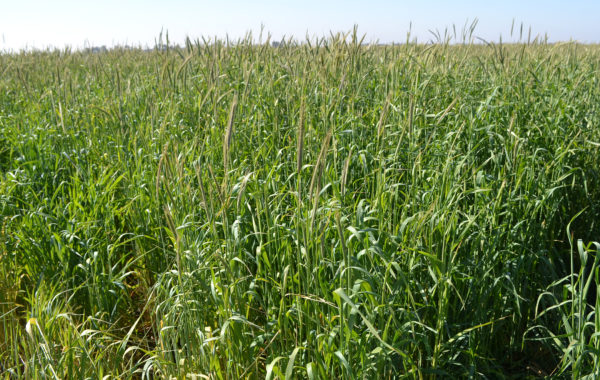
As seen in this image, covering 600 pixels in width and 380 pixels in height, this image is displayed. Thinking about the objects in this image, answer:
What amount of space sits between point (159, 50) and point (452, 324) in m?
3.11

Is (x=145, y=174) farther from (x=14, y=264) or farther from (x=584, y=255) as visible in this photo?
(x=584, y=255)

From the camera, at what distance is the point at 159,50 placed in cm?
391

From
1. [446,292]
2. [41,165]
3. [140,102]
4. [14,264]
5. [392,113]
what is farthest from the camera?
[140,102]

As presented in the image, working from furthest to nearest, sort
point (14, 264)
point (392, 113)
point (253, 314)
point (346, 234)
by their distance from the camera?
point (392, 113)
point (14, 264)
point (253, 314)
point (346, 234)

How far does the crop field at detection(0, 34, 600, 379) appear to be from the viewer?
1551mm

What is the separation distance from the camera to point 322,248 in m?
1.27

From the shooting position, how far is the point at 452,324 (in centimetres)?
168

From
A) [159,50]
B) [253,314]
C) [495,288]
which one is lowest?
[253,314]

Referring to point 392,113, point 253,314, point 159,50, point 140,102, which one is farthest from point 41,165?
point 392,113

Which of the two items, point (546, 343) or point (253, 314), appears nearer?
point (546, 343)

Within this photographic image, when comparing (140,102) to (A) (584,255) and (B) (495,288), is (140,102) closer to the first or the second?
(B) (495,288)

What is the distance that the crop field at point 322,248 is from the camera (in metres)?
1.55

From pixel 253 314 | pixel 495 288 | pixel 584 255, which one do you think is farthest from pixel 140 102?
pixel 584 255

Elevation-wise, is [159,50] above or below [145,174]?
above
